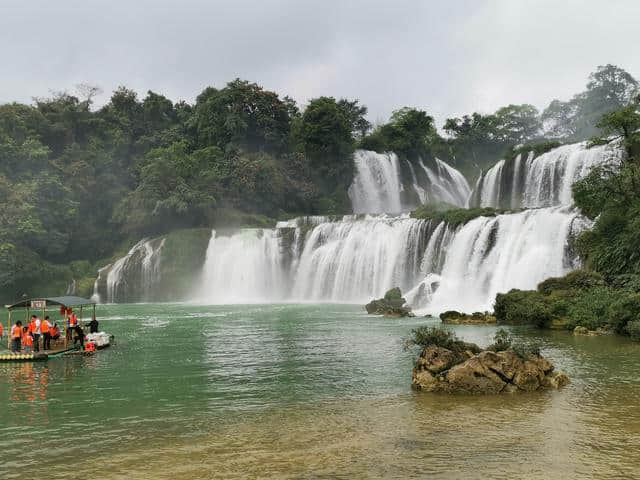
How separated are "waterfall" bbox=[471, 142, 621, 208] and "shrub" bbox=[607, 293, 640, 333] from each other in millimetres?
19886

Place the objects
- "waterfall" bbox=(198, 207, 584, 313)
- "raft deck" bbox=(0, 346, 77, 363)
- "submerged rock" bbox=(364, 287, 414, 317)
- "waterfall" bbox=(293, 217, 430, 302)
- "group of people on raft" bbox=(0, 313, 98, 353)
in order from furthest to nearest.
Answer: "waterfall" bbox=(293, 217, 430, 302)
"waterfall" bbox=(198, 207, 584, 313)
"submerged rock" bbox=(364, 287, 414, 317)
"group of people on raft" bbox=(0, 313, 98, 353)
"raft deck" bbox=(0, 346, 77, 363)

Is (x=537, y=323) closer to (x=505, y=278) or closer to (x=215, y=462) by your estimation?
(x=505, y=278)

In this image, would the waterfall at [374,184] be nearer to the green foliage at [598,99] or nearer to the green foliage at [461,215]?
the green foliage at [461,215]

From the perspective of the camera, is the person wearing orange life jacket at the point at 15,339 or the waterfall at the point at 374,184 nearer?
the person wearing orange life jacket at the point at 15,339

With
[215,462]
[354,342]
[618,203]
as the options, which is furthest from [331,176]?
[215,462]

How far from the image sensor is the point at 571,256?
28594 mm

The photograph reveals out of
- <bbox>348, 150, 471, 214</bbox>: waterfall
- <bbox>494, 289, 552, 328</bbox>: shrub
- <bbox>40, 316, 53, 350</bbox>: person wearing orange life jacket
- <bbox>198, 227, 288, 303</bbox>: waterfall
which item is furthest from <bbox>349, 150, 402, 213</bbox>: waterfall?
<bbox>40, 316, 53, 350</bbox>: person wearing orange life jacket

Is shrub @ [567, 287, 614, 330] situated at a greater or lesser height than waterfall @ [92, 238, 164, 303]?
lesser

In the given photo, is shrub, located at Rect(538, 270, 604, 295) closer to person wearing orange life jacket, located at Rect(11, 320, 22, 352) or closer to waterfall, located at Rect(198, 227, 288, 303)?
person wearing orange life jacket, located at Rect(11, 320, 22, 352)

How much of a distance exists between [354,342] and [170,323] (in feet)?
39.8

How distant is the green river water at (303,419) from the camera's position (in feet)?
24.7

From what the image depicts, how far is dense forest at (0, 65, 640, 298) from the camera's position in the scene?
51.5 m

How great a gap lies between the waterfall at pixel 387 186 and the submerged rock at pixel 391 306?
3244cm

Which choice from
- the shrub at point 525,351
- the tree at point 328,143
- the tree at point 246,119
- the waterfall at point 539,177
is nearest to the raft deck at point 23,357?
the shrub at point 525,351
